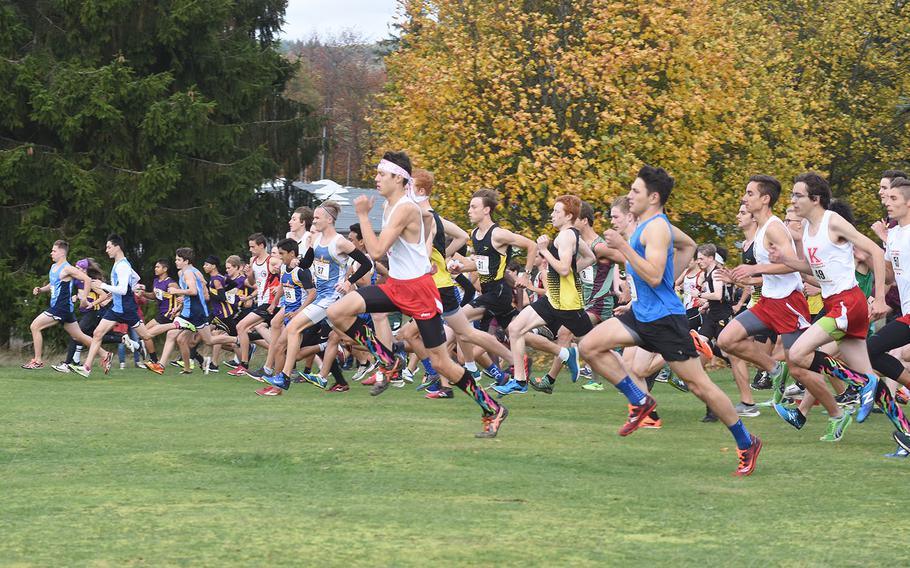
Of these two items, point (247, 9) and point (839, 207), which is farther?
point (247, 9)

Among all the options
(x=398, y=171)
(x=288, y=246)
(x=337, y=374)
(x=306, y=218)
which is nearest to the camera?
(x=398, y=171)

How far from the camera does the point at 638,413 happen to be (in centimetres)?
1017

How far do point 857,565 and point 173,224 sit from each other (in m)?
27.3

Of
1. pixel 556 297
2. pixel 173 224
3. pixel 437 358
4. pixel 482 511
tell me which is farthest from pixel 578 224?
pixel 173 224

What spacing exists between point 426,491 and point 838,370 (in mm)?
3869

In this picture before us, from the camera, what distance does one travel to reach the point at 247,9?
123 ft

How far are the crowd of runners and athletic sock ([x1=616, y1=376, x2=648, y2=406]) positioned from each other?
0.04 ft

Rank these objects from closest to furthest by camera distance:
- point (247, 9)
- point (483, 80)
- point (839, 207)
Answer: point (839, 207) < point (483, 80) < point (247, 9)

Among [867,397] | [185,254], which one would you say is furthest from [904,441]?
[185,254]

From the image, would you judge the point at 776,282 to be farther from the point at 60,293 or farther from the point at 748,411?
the point at 60,293

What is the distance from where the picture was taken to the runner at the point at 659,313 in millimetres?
8570

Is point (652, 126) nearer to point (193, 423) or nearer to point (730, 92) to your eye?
point (730, 92)

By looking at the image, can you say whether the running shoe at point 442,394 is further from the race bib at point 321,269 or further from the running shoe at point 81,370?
the running shoe at point 81,370

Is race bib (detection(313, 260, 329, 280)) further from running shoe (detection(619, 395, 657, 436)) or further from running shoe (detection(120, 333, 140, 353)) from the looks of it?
running shoe (detection(120, 333, 140, 353))
